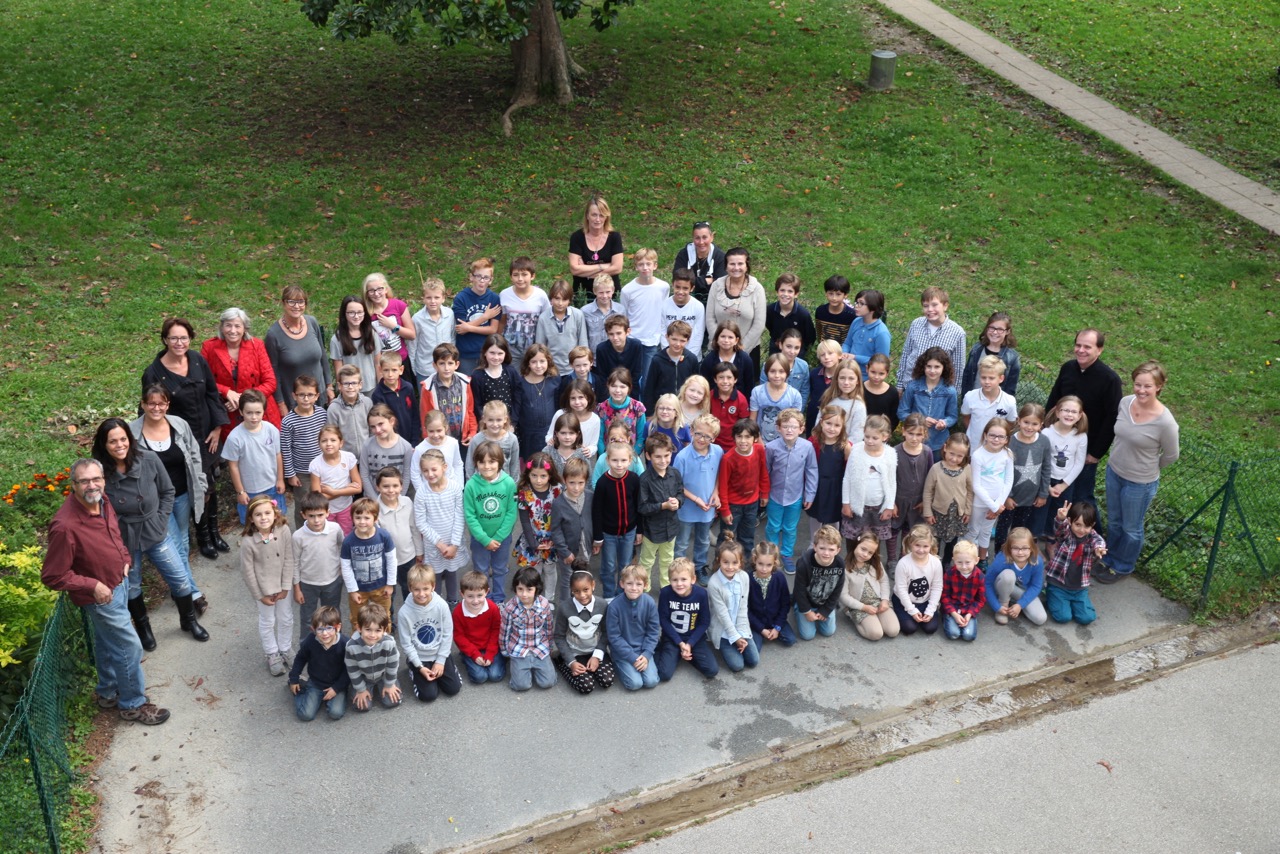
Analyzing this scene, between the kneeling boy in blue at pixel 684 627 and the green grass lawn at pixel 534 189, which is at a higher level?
the green grass lawn at pixel 534 189

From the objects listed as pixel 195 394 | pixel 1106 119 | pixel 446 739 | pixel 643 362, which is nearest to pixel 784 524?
pixel 643 362

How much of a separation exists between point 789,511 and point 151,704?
16.6 feet

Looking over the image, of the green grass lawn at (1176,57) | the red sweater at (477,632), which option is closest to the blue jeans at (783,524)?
the red sweater at (477,632)

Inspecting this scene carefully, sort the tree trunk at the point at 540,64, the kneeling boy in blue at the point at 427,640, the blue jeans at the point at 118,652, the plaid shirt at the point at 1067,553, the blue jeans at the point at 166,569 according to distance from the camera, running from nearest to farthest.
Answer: the blue jeans at the point at 118,652 → the kneeling boy in blue at the point at 427,640 → the blue jeans at the point at 166,569 → the plaid shirt at the point at 1067,553 → the tree trunk at the point at 540,64

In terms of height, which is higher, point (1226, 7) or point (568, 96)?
point (1226, 7)

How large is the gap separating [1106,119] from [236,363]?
14.8 meters

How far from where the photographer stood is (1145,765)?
7914 mm

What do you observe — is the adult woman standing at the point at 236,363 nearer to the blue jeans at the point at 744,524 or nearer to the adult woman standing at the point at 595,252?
the adult woman standing at the point at 595,252

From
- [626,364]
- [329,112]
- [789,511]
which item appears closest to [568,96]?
[329,112]

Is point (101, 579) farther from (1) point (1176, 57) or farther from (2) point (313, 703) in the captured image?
(1) point (1176, 57)

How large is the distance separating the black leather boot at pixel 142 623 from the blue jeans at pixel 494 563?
Result: 248cm

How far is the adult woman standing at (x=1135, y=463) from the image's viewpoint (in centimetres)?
932

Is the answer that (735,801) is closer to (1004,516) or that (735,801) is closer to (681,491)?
(681,491)

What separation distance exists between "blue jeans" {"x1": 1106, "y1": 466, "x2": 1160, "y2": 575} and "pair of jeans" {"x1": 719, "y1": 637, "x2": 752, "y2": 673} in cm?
346
